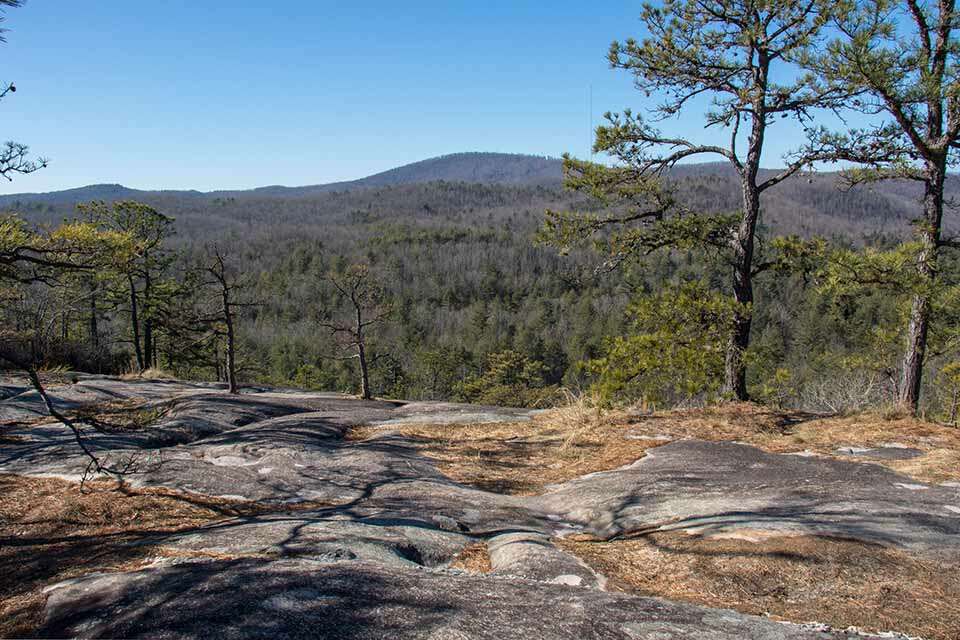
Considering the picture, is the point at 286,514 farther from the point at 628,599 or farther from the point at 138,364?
the point at 138,364

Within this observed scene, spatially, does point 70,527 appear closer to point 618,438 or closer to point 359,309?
point 618,438

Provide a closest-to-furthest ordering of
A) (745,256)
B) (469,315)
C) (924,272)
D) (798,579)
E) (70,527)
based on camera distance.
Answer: (798,579), (70,527), (924,272), (745,256), (469,315)

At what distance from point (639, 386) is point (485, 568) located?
580cm

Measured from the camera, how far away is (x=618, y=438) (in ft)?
29.1

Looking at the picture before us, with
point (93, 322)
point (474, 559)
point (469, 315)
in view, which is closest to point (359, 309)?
point (474, 559)

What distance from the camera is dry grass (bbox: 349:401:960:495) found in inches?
284

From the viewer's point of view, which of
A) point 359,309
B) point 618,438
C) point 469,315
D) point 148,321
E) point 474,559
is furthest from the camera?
point 469,315

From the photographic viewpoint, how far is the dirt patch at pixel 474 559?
14.0ft

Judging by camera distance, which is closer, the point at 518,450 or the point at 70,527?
the point at 70,527

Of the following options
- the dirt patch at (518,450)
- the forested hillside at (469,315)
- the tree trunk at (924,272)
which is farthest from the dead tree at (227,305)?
the tree trunk at (924,272)

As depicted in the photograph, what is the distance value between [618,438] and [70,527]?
21.8 ft

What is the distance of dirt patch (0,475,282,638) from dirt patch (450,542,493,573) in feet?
6.82

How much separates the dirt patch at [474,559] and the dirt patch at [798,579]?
690mm

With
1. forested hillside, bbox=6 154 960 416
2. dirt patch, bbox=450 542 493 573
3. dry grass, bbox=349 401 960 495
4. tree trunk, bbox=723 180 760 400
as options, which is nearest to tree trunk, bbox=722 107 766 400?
tree trunk, bbox=723 180 760 400
